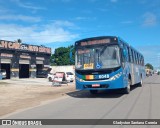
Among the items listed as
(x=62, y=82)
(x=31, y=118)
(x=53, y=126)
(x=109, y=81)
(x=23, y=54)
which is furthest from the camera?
(x=23, y=54)

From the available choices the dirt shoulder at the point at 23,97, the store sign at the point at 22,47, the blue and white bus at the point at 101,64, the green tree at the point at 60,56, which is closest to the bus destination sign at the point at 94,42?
the blue and white bus at the point at 101,64

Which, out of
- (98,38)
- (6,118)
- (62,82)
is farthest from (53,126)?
(62,82)

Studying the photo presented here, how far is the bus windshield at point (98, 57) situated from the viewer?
1659 centimetres

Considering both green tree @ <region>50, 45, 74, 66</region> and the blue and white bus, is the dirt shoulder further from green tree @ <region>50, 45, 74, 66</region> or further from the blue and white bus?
green tree @ <region>50, 45, 74, 66</region>

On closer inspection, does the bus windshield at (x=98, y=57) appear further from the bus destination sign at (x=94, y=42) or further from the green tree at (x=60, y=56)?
the green tree at (x=60, y=56)

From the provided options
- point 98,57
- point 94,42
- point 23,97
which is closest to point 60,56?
point 23,97

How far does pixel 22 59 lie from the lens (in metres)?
53.8

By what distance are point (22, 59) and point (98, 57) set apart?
38.6m

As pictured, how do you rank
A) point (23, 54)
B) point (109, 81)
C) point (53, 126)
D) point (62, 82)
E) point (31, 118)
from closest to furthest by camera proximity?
point (53, 126) < point (31, 118) < point (109, 81) < point (62, 82) < point (23, 54)

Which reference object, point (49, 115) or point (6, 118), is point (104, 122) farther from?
point (6, 118)

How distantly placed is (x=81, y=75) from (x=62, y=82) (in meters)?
15.7

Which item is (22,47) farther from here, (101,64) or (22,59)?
(101,64)

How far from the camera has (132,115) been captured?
10.5 metres

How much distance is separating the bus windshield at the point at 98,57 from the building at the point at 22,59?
3306 cm
